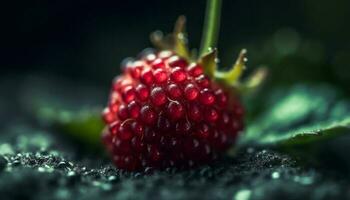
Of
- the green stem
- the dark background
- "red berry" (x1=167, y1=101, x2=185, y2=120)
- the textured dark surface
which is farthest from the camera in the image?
the dark background

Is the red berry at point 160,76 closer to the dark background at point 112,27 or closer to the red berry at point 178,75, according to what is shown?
the red berry at point 178,75

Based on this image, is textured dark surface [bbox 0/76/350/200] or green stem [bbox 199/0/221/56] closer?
textured dark surface [bbox 0/76/350/200]

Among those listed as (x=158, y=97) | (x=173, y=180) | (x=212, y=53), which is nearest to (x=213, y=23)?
(x=212, y=53)

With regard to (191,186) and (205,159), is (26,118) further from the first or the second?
(191,186)

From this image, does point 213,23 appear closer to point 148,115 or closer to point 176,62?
point 176,62

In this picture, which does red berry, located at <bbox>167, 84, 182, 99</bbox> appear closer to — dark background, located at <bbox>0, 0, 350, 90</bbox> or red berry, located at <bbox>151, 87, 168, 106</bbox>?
red berry, located at <bbox>151, 87, 168, 106</bbox>

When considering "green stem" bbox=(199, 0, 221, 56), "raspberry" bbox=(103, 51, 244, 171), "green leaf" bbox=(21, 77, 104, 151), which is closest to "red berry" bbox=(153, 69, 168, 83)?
"raspberry" bbox=(103, 51, 244, 171)

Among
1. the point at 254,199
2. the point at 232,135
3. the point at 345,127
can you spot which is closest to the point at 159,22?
the point at 232,135
